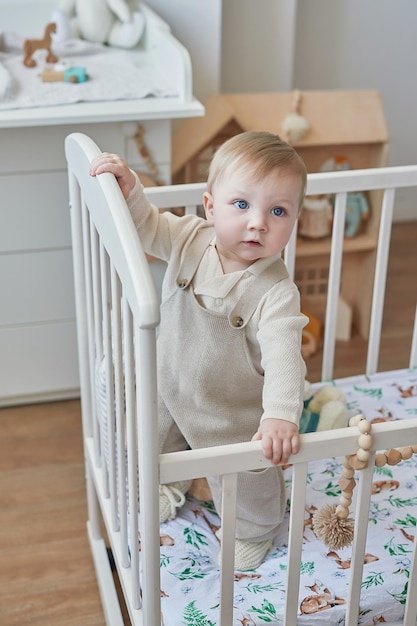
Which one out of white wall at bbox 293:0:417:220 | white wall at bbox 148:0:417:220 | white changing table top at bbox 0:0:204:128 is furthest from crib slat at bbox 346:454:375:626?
white wall at bbox 293:0:417:220

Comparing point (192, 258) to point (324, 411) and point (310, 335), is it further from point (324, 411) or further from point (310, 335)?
point (310, 335)

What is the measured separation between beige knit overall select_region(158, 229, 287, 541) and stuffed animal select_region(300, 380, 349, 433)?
243mm

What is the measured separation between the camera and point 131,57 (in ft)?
6.90

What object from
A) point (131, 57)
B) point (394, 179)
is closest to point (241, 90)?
point (131, 57)

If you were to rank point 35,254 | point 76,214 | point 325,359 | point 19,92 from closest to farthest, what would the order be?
point 76,214, point 325,359, point 19,92, point 35,254

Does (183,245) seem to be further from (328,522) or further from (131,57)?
(131,57)

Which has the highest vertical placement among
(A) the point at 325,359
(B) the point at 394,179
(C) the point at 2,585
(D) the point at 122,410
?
(B) the point at 394,179

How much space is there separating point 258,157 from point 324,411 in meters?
0.61

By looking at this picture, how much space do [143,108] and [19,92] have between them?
0.27 metres

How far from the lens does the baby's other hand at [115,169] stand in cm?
113

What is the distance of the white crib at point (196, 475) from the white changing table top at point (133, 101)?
383 mm

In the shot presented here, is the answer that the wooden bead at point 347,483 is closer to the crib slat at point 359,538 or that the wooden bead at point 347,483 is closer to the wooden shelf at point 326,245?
the crib slat at point 359,538

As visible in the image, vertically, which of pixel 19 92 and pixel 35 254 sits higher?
pixel 19 92

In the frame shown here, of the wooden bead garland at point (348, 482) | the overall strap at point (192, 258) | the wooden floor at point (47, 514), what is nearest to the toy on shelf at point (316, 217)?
the wooden floor at point (47, 514)
